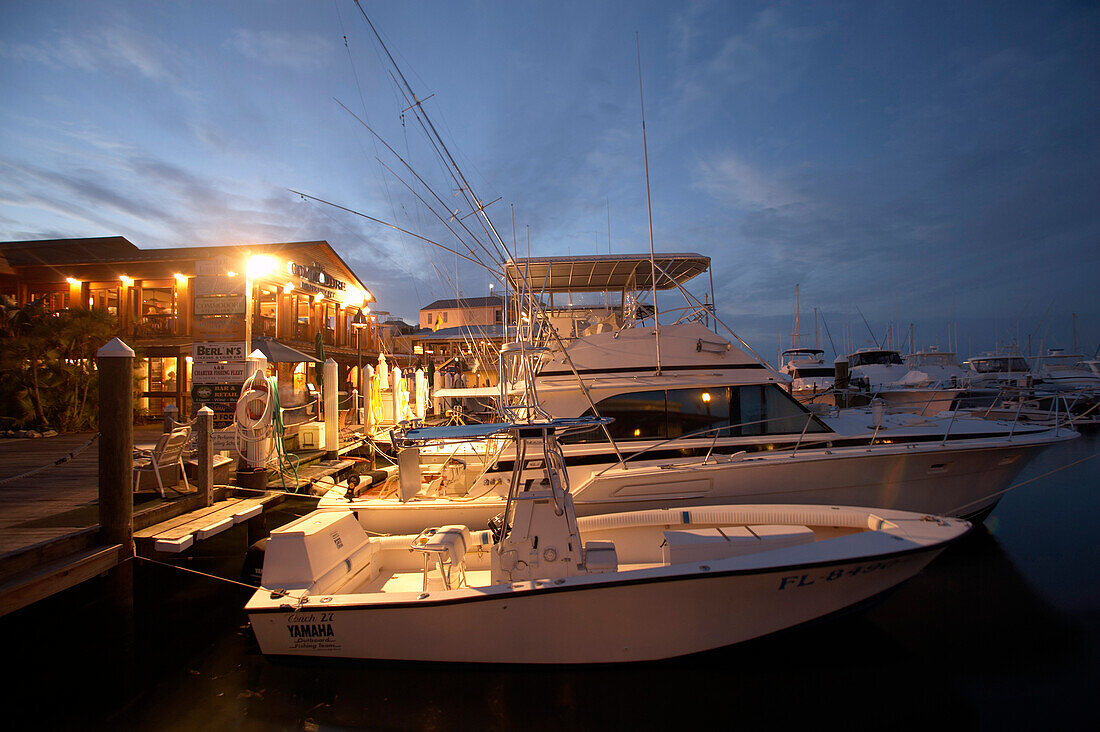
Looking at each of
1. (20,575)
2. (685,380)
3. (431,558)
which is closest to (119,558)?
(20,575)

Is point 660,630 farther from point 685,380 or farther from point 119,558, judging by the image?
point 119,558

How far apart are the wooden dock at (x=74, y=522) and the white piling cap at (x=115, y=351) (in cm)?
103

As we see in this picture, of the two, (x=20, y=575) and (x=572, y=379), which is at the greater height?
(x=572, y=379)

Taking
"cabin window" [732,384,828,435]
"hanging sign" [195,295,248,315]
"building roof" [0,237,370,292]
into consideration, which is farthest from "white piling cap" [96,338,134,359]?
"building roof" [0,237,370,292]

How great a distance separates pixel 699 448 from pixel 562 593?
11.3 feet

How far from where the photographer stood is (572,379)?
22.7 feet

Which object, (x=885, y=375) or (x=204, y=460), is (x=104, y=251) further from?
(x=885, y=375)

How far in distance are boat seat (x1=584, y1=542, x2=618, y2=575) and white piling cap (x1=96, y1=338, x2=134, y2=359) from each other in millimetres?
4584

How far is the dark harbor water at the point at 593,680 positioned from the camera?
154 inches

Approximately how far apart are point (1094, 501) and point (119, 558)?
17134 mm

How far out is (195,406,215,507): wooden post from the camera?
579 centimetres

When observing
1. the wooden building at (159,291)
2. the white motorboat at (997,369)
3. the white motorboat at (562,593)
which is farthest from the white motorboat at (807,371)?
the wooden building at (159,291)

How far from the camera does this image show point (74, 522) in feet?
15.7

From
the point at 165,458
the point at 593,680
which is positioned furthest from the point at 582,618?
the point at 165,458
